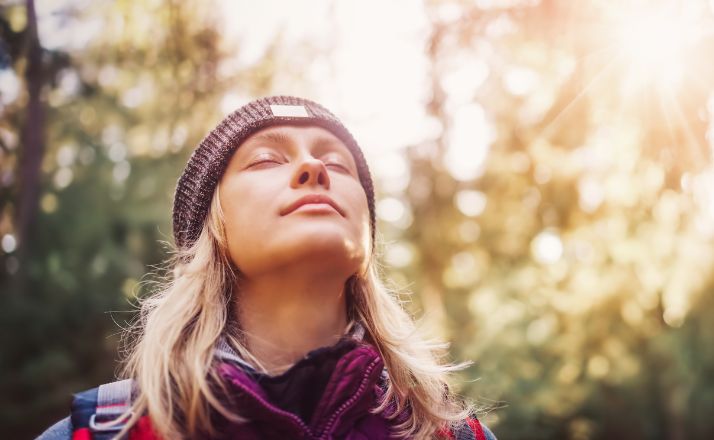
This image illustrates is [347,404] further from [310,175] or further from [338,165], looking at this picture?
[338,165]

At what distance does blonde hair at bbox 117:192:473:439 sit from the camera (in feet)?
5.17

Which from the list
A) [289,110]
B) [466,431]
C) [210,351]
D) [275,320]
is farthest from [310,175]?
[466,431]

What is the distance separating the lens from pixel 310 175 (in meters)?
1.83

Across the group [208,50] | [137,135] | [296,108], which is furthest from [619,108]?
[137,135]

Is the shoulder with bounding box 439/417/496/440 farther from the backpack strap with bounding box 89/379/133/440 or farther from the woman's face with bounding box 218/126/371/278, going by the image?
the backpack strap with bounding box 89/379/133/440

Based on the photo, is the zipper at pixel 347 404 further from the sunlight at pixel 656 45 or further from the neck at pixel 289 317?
the sunlight at pixel 656 45

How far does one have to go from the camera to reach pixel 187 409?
159 centimetres

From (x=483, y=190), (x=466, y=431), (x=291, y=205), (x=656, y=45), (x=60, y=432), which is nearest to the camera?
(x=60, y=432)

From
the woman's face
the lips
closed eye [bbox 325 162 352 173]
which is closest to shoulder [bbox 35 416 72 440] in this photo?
the woman's face

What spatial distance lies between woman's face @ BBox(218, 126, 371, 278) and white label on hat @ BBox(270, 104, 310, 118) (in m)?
0.05

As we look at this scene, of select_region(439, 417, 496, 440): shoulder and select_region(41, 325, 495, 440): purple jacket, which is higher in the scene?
select_region(41, 325, 495, 440): purple jacket

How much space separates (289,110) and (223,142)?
254 mm

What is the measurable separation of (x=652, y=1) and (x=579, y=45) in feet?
1.23

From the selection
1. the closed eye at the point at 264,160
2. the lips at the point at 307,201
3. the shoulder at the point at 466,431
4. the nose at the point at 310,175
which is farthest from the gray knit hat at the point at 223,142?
the shoulder at the point at 466,431
